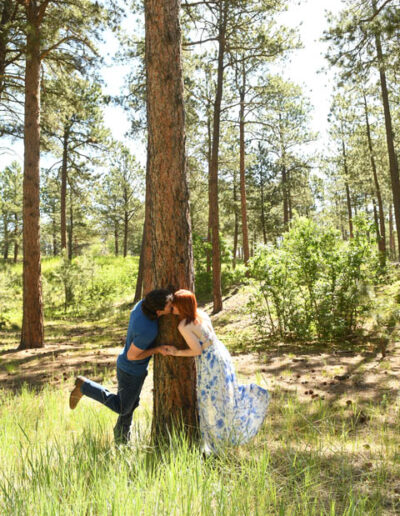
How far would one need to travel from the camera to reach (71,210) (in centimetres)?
2820

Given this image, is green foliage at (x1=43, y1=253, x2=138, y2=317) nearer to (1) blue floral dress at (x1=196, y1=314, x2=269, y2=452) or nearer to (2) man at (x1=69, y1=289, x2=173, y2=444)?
(2) man at (x1=69, y1=289, x2=173, y2=444)

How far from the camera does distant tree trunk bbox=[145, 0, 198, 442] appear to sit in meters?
3.39

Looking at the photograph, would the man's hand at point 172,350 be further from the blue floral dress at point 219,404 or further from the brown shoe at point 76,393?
the brown shoe at point 76,393

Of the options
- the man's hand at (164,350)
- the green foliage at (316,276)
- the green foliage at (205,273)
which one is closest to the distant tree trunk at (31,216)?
the green foliage at (316,276)

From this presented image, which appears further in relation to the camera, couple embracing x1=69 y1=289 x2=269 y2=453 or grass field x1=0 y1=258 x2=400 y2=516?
couple embracing x1=69 y1=289 x2=269 y2=453

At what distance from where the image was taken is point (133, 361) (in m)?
3.49

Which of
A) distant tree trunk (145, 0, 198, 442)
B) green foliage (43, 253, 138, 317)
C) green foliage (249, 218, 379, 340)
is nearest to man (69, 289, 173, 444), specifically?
distant tree trunk (145, 0, 198, 442)

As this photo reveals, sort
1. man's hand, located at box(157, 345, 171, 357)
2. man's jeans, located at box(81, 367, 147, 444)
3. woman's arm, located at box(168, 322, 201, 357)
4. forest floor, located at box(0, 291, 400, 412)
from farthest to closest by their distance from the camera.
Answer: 1. forest floor, located at box(0, 291, 400, 412)
2. man's jeans, located at box(81, 367, 147, 444)
3. man's hand, located at box(157, 345, 171, 357)
4. woman's arm, located at box(168, 322, 201, 357)

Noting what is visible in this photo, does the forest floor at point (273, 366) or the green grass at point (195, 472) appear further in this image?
the forest floor at point (273, 366)

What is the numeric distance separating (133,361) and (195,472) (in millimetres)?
1362

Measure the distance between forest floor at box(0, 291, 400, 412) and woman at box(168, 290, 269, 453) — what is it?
0.93 meters

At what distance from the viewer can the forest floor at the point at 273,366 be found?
4.99m

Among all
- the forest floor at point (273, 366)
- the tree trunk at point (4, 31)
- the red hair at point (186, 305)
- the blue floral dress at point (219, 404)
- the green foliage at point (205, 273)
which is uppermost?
the tree trunk at point (4, 31)

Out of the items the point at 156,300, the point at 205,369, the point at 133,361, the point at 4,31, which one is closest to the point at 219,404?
the point at 205,369
